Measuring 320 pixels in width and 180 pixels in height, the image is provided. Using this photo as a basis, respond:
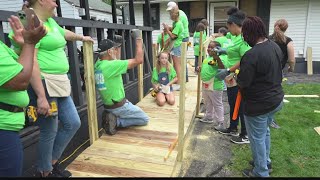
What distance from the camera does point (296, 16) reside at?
1141cm

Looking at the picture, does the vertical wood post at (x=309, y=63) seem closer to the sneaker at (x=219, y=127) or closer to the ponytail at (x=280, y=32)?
the ponytail at (x=280, y=32)

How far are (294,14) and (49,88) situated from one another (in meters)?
11.6

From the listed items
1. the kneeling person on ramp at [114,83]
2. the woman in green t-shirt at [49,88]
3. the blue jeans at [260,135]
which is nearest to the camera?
the woman in green t-shirt at [49,88]

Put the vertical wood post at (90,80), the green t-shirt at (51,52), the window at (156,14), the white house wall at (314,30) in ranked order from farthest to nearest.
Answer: the window at (156,14)
the white house wall at (314,30)
the vertical wood post at (90,80)
the green t-shirt at (51,52)

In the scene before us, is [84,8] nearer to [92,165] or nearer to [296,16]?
[92,165]

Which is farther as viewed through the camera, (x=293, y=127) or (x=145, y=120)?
(x=293, y=127)

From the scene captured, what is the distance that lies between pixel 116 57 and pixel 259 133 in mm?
2054

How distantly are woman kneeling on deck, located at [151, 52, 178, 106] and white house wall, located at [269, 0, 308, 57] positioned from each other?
788 centimetres

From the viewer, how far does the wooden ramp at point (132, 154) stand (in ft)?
9.37

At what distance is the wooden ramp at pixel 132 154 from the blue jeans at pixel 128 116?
0.30 feet

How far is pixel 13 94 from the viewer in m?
1.68

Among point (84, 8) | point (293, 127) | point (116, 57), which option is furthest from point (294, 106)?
point (84, 8)

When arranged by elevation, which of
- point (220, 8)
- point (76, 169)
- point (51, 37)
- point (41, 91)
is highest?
point (220, 8)

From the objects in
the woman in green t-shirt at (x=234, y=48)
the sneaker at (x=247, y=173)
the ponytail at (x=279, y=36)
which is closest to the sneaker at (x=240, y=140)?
the woman in green t-shirt at (x=234, y=48)
